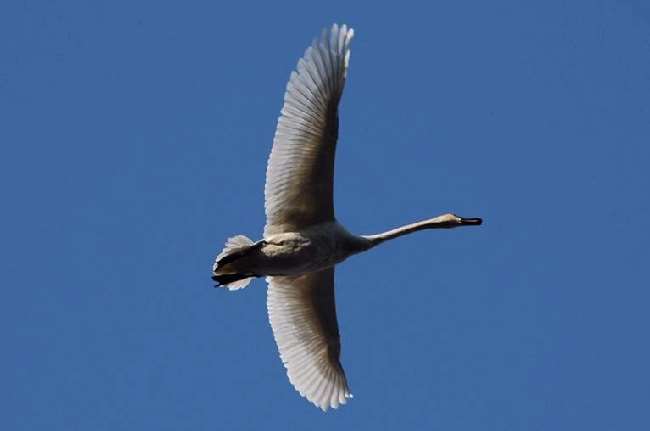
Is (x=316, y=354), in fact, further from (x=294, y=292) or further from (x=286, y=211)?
(x=286, y=211)

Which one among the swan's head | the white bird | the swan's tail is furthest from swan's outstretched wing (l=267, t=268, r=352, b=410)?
the swan's head

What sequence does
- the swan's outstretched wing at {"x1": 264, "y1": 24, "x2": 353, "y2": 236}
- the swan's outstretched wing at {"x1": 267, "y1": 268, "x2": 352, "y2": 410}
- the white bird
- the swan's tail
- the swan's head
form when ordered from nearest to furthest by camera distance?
the swan's outstretched wing at {"x1": 264, "y1": 24, "x2": 353, "y2": 236} → the white bird → the swan's tail → the swan's head → the swan's outstretched wing at {"x1": 267, "y1": 268, "x2": 352, "y2": 410}

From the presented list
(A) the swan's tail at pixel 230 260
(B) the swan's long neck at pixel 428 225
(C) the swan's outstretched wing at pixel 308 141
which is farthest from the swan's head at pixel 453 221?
(A) the swan's tail at pixel 230 260

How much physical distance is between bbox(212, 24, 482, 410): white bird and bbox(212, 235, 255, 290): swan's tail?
1 centimetres

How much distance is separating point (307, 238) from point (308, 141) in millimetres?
1506

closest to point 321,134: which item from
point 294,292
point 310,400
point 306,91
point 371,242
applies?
point 306,91

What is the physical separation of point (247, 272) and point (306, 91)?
292 cm

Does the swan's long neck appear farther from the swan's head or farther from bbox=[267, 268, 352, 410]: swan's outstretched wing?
bbox=[267, 268, 352, 410]: swan's outstretched wing

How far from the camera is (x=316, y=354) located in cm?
2050

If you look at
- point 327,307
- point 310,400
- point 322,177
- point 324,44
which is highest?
point 324,44

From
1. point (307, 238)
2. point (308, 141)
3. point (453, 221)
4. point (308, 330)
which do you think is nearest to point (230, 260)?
point (307, 238)

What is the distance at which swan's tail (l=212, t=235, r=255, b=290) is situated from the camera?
18484mm

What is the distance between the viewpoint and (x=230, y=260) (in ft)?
60.6

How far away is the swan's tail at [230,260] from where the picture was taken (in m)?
18.5
